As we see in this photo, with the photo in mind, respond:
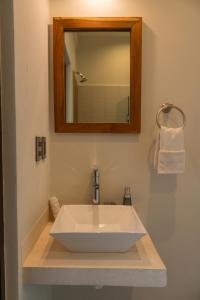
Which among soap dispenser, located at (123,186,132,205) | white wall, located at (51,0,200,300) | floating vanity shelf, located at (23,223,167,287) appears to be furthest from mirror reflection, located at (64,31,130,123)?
floating vanity shelf, located at (23,223,167,287)

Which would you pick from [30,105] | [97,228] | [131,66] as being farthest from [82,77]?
[97,228]

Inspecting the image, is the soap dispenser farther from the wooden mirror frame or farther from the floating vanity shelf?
the floating vanity shelf

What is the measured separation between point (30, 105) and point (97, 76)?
1.96 ft

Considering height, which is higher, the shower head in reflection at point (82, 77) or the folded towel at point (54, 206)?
the shower head in reflection at point (82, 77)

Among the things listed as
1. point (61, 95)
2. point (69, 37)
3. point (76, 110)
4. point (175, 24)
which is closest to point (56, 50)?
point (69, 37)

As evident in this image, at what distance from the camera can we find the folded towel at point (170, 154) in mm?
1703

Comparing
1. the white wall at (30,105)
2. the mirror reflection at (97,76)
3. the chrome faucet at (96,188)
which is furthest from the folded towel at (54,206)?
the mirror reflection at (97,76)

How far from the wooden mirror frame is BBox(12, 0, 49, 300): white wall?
0.07 metres

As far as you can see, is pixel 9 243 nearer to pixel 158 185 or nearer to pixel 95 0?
pixel 158 185

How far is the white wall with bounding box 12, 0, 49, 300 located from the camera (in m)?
1.17

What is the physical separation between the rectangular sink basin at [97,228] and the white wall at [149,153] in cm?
17

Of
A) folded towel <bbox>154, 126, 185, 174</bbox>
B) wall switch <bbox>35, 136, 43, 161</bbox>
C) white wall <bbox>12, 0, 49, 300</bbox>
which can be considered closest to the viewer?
white wall <bbox>12, 0, 49, 300</bbox>

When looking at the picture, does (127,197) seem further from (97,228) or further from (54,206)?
(54,206)

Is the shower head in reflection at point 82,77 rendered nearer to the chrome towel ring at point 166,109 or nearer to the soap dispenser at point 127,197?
the chrome towel ring at point 166,109
